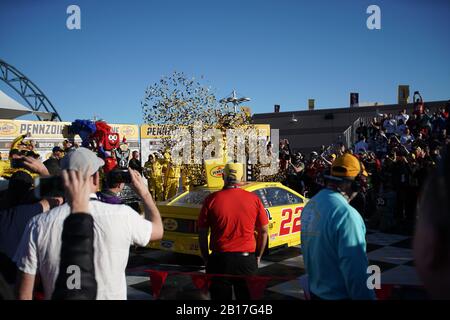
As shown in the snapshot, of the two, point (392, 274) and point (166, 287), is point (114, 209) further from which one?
point (392, 274)

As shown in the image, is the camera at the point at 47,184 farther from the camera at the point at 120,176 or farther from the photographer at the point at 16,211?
the photographer at the point at 16,211

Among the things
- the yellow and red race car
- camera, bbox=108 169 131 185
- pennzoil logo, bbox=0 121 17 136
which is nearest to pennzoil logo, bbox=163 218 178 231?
the yellow and red race car

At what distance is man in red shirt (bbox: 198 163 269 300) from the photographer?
3531 mm

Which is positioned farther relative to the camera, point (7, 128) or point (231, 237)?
point (7, 128)

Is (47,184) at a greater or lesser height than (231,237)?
greater

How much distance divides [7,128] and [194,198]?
13.3 m

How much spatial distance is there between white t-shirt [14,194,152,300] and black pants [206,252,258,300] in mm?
1599

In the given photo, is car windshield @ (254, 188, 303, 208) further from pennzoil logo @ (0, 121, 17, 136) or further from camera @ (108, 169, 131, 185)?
pennzoil logo @ (0, 121, 17, 136)

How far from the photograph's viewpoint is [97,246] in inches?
76.6

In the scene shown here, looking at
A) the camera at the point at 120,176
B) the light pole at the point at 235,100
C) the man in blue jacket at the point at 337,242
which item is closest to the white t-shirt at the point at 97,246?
the camera at the point at 120,176

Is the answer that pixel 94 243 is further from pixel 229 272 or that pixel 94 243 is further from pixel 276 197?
pixel 276 197

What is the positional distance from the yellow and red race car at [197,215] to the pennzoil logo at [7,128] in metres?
12.8

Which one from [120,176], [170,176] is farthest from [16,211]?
[170,176]

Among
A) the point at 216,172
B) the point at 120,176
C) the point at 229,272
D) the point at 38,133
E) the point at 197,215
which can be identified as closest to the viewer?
the point at 120,176
